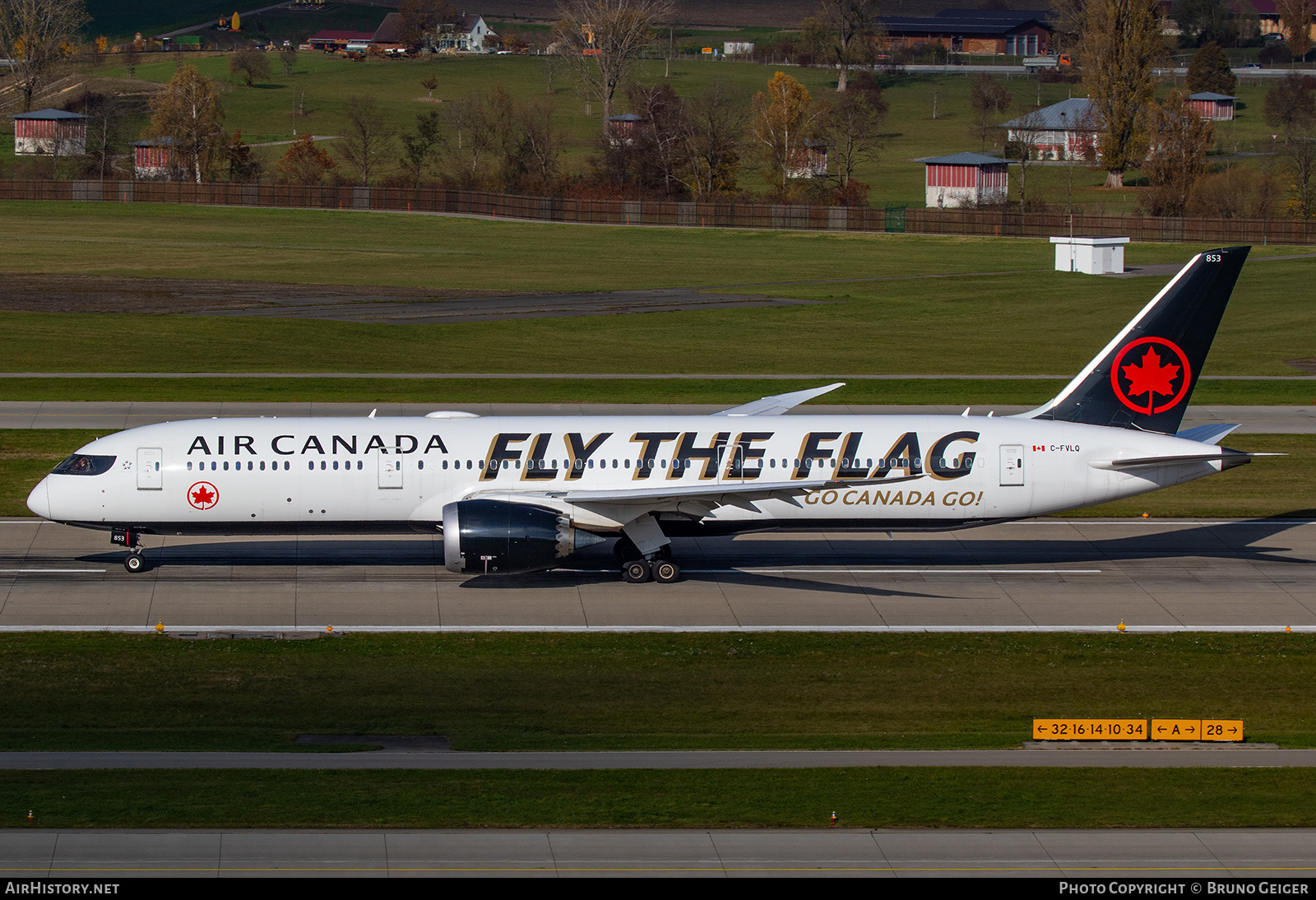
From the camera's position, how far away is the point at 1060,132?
17625cm

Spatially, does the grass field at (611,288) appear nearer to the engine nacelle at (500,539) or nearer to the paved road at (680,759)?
the engine nacelle at (500,539)

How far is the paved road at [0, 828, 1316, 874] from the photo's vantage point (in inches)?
728

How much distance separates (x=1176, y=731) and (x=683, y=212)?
11712 centimetres

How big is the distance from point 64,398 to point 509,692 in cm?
3569

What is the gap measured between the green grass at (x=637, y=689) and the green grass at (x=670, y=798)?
1918mm

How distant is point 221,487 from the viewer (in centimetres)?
3428

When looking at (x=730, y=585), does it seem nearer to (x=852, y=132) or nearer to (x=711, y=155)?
(x=711, y=155)

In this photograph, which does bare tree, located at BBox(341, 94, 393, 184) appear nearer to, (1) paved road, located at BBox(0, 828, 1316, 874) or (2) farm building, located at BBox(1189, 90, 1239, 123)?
(2) farm building, located at BBox(1189, 90, 1239, 123)

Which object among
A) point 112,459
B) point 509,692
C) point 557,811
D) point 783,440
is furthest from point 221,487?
point 557,811

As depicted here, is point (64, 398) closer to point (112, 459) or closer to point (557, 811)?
point (112, 459)

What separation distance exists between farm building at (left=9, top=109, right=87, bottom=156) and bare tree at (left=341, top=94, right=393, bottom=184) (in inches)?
1245

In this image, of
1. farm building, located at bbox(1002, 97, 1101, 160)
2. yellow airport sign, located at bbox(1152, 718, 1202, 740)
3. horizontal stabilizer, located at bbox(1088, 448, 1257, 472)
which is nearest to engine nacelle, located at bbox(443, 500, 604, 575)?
horizontal stabilizer, located at bbox(1088, 448, 1257, 472)

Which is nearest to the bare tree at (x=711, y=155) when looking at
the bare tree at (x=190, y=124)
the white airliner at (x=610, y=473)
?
the bare tree at (x=190, y=124)

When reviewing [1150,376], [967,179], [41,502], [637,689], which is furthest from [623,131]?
[637,689]
